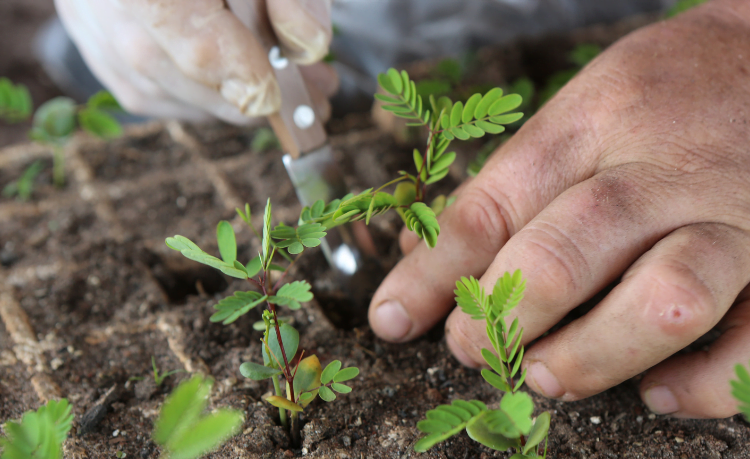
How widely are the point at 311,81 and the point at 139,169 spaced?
705 mm

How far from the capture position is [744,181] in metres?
0.89

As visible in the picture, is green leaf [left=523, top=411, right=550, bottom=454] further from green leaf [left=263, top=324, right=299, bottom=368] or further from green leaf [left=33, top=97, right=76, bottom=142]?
green leaf [left=33, top=97, right=76, bottom=142]

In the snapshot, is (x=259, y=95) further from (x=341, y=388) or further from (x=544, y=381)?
(x=544, y=381)

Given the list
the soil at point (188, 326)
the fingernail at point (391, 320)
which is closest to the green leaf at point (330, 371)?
the soil at point (188, 326)

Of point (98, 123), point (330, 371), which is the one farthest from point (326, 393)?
point (98, 123)

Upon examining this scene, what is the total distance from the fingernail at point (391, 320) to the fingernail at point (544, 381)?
0.88ft

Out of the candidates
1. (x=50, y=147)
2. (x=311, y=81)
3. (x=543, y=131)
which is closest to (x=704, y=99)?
(x=543, y=131)

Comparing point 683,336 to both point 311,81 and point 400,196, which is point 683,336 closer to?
point 400,196

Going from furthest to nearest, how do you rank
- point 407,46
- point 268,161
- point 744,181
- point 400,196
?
point 407,46
point 268,161
point 400,196
point 744,181

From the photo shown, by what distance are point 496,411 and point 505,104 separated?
49cm

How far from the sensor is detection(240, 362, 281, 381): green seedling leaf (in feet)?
2.69

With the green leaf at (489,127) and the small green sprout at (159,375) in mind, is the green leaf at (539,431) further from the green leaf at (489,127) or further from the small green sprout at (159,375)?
the small green sprout at (159,375)

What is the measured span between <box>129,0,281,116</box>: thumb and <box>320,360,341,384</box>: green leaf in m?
0.58

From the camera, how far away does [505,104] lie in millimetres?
844
